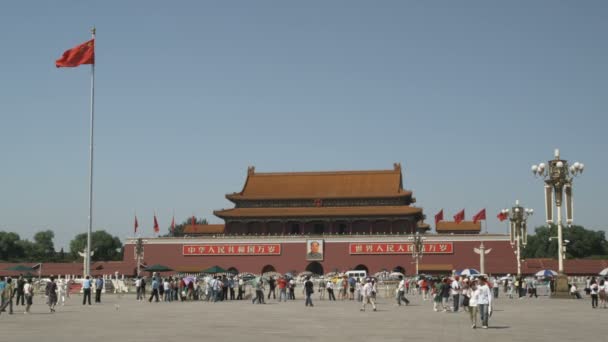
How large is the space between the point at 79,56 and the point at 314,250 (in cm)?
4092

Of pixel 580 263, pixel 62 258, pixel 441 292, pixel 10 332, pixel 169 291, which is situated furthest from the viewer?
pixel 62 258

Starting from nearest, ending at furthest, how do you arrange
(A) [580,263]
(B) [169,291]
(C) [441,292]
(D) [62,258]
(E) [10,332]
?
(E) [10,332]
(C) [441,292]
(B) [169,291]
(A) [580,263]
(D) [62,258]

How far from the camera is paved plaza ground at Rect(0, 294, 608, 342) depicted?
1725cm

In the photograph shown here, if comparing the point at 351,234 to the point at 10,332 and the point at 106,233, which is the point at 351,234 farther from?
the point at 10,332

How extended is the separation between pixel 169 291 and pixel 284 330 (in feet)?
61.8

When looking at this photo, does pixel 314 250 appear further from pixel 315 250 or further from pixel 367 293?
pixel 367 293

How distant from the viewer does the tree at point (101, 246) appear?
105062 mm

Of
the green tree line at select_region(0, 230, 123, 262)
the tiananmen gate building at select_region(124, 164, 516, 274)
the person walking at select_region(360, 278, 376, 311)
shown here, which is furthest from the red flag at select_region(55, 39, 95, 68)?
the green tree line at select_region(0, 230, 123, 262)

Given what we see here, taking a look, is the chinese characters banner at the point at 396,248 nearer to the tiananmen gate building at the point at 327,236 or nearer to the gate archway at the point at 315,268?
the tiananmen gate building at the point at 327,236

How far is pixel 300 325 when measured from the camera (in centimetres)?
2075

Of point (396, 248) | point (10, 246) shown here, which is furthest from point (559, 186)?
point (10, 246)

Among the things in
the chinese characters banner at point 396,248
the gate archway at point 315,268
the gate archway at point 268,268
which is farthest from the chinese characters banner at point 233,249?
the chinese characters banner at point 396,248

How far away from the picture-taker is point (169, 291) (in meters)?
36.9

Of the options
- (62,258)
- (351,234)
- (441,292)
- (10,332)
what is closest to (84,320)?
(10,332)
